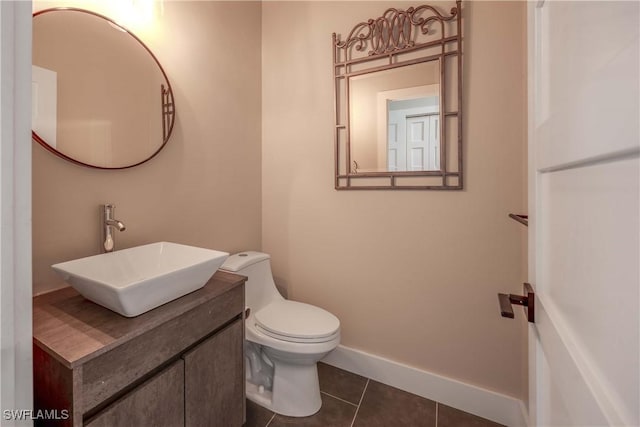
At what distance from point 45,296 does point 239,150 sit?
121 cm

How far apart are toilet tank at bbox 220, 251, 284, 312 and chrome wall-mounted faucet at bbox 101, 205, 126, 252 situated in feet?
1.79

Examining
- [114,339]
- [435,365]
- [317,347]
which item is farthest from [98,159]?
[435,365]

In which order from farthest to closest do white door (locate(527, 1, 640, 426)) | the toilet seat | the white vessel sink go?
the toilet seat
the white vessel sink
white door (locate(527, 1, 640, 426))

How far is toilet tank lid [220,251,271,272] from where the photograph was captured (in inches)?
61.4

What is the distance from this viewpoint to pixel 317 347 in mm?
1369

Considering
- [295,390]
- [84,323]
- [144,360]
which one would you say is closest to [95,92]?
[84,323]

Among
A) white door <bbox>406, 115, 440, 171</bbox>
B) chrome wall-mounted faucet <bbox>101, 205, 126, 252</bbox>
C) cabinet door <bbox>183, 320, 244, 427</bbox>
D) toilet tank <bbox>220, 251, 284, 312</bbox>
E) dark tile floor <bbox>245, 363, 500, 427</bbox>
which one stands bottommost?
dark tile floor <bbox>245, 363, 500, 427</bbox>

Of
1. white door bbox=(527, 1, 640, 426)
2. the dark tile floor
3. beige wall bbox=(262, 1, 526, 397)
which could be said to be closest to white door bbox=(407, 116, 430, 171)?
beige wall bbox=(262, 1, 526, 397)

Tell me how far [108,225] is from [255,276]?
804 mm

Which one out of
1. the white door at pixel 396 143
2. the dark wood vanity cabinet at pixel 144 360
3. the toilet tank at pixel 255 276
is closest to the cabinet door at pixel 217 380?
the dark wood vanity cabinet at pixel 144 360

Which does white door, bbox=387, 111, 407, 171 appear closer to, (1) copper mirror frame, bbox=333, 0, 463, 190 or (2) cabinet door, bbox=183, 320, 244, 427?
(1) copper mirror frame, bbox=333, 0, 463, 190

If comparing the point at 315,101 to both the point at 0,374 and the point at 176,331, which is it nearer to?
the point at 176,331

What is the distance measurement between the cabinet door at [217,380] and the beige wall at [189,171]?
0.62 meters

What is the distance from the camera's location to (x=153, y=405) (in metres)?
0.87
